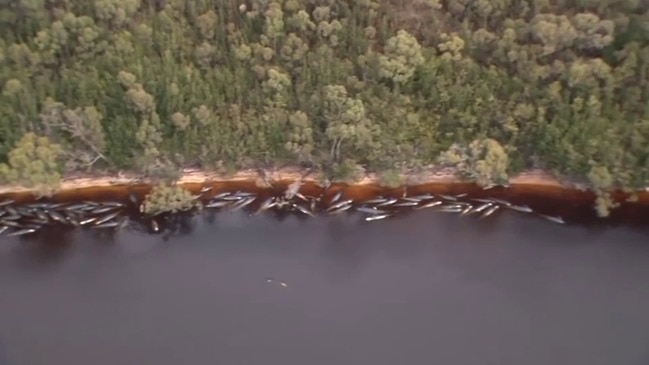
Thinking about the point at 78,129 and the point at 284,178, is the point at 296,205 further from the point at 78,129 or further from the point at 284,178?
the point at 78,129

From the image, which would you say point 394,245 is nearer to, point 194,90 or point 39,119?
point 194,90

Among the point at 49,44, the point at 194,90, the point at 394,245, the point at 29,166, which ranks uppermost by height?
the point at 49,44

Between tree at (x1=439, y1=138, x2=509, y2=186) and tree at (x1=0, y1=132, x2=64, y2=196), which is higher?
tree at (x1=0, y1=132, x2=64, y2=196)

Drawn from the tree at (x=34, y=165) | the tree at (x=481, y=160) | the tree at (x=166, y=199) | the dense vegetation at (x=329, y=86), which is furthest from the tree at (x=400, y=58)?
the tree at (x=34, y=165)

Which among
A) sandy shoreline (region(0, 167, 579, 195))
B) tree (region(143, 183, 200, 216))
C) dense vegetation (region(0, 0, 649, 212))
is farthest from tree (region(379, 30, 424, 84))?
tree (region(143, 183, 200, 216))

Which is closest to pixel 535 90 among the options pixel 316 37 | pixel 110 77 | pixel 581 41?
pixel 581 41

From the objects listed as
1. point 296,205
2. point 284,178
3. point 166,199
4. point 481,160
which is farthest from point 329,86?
point 166,199

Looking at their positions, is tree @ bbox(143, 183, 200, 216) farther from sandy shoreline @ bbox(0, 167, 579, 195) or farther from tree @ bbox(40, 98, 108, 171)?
tree @ bbox(40, 98, 108, 171)
